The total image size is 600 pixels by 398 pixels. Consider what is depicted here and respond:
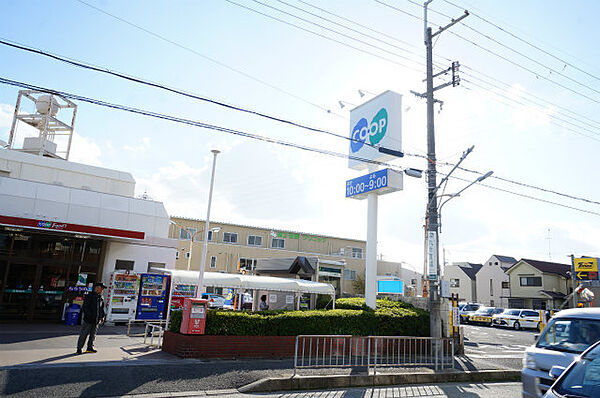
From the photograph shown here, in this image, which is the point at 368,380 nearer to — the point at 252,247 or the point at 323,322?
the point at 323,322

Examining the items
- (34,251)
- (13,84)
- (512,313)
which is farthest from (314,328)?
(512,313)

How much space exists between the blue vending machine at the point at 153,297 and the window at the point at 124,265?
2.04m

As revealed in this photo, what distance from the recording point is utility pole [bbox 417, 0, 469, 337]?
1394 cm

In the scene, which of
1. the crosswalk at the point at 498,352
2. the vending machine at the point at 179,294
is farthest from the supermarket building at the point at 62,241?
the crosswalk at the point at 498,352

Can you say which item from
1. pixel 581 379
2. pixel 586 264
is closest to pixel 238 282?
pixel 581 379

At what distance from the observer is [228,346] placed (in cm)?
1173

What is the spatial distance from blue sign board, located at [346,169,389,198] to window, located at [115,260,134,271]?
11893mm

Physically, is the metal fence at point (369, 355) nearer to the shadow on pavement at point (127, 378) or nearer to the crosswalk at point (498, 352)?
the shadow on pavement at point (127, 378)

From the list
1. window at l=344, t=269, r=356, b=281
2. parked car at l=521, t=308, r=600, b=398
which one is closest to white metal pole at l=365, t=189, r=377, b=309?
parked car at l=521, t=308, r=600, b=398

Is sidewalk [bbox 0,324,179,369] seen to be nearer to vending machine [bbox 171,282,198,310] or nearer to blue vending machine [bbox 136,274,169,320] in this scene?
blue vending machine [bbox 136,274,169,320]

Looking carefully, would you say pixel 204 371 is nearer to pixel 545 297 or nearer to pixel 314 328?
pixel 314 328

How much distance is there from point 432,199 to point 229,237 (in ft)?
123

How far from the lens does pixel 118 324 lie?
19.7m

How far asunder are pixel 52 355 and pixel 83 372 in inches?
104
